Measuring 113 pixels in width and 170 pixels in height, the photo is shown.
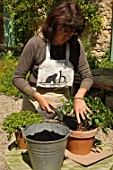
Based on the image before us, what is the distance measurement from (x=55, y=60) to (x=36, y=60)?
16 centimetres

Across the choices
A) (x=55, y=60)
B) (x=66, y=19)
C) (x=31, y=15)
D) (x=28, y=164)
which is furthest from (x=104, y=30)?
(x=28, y=164)

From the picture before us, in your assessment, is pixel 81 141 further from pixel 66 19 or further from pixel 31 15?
pixel 31 15

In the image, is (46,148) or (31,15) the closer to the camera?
(46,148)

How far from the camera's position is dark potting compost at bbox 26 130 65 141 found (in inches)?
82.9

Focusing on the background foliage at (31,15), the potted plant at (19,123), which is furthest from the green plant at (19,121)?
the background foliage at (31,15)

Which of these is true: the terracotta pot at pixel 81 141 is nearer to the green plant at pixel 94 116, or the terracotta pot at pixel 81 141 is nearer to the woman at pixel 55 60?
the green plant at pixel 94 116

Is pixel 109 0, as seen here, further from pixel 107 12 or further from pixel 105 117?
pixel 105 117

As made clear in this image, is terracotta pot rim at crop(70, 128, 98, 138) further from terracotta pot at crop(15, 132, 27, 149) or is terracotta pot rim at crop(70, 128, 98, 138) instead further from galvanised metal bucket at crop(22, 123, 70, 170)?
terracotta pot at crop(15, 132, 27, 149)

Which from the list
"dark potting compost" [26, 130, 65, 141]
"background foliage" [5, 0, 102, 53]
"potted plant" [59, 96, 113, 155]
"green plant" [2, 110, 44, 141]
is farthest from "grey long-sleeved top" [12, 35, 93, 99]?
"background foliage" [5, 0, 102, 53]

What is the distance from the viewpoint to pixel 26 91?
248cm

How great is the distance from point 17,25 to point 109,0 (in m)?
2.67

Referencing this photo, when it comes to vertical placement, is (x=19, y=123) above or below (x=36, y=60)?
below

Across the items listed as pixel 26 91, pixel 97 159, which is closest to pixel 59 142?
pixel 97 159

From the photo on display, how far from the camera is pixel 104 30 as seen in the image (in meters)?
7.71
